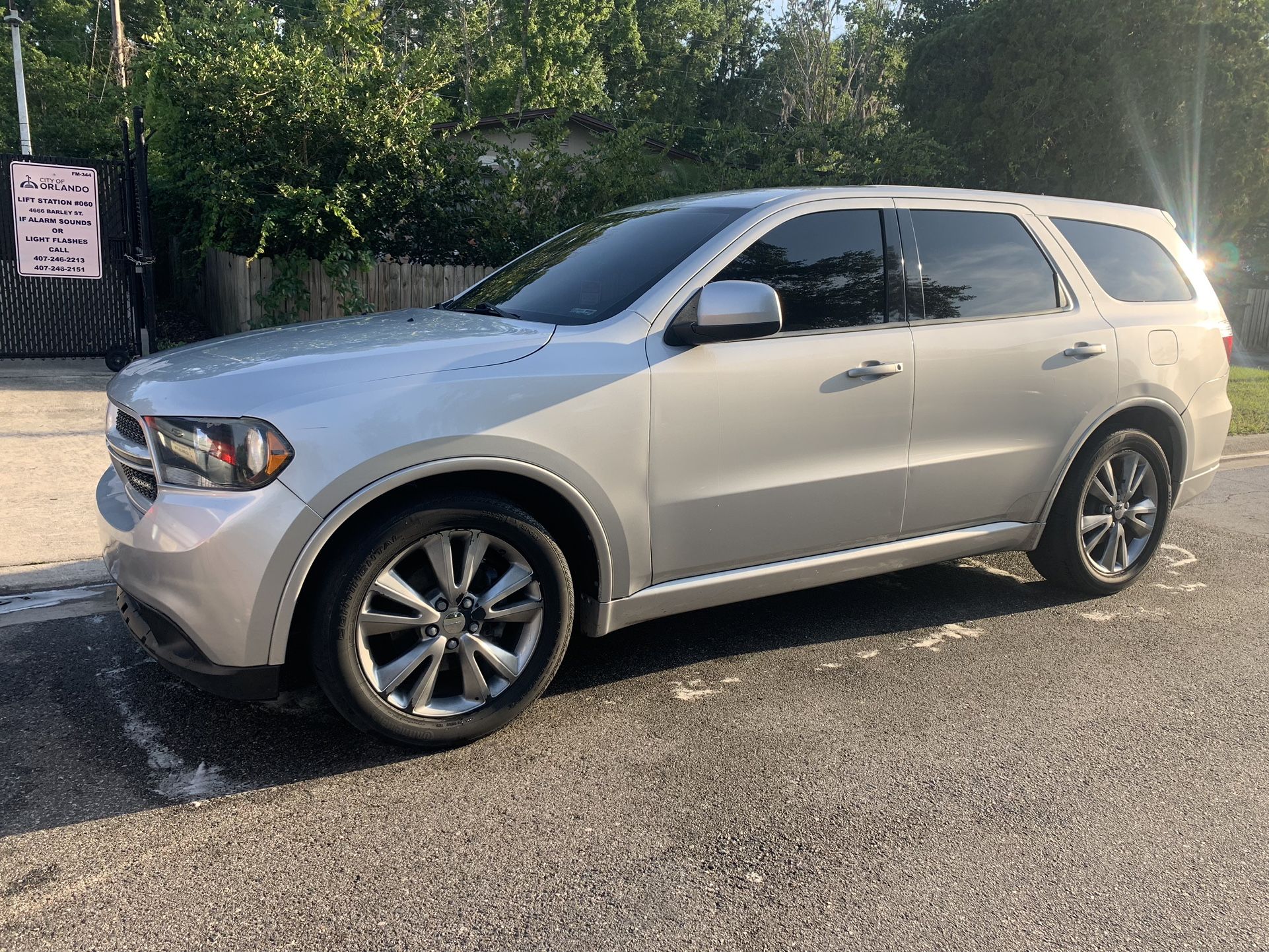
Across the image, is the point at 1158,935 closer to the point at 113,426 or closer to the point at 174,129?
the point at 113,426

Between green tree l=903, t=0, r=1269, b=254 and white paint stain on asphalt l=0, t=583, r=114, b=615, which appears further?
green tree l=903, t=0, r=1269, b=254

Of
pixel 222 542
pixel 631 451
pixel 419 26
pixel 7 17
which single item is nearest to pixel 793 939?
pixel 631 451

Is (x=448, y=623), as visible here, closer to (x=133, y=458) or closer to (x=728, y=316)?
(x=133, y=458)

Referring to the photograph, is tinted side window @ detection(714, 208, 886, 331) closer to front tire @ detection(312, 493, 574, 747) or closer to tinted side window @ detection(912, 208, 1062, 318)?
tinted side window @ detection(912, 208, 1062, 318)

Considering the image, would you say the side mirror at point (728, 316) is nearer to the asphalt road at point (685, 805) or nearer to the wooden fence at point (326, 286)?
the asphalt road at point (685, 805)

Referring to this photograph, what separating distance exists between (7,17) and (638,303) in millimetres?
23588

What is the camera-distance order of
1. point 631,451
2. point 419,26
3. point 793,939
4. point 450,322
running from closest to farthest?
point 793,939, point 631,451, point 450,322, point 419,26

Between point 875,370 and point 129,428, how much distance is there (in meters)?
2.70

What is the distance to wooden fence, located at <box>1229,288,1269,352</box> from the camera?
80.2 feet

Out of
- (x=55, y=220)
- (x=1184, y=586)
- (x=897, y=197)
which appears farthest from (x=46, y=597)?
(x=55, y=220)

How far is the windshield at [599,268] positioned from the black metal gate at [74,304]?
24.9ft

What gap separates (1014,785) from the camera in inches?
127

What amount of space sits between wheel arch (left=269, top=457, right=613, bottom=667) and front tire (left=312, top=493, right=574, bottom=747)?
7 cm

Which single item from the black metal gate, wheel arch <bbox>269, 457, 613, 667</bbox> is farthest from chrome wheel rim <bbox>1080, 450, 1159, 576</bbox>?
the black metal gate
